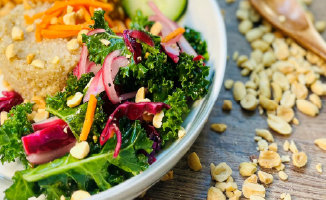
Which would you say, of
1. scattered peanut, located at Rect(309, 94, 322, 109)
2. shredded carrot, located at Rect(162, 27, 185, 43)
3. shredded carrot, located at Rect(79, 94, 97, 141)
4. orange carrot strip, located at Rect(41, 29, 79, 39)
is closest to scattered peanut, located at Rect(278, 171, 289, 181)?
scattered peanut, located at Rect(309, 94, 322, 109)

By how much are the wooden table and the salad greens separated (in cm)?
35

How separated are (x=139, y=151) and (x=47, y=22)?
1096mm

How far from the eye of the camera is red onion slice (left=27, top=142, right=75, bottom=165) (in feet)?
5.41

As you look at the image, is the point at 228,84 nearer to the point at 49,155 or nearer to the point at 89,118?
the point at 89,118

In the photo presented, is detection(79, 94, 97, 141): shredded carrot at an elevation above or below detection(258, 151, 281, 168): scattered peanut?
above

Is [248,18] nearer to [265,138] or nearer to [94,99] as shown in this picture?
[265,138]

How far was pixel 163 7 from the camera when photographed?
2549mm

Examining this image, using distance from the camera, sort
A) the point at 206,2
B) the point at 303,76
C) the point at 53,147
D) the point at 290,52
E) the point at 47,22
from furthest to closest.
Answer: the point at 290,52
the point at 303,76
the point at 206,2
the point at 47,22
the point at 53,147

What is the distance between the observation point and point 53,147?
5.51 feet

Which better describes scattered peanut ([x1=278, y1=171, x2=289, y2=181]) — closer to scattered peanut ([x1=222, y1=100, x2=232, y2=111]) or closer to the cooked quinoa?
scattered peanut ([x1=222, y1=100, x2=232, y2=111])

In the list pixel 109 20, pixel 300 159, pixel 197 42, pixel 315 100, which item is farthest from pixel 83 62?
pixel 315 100

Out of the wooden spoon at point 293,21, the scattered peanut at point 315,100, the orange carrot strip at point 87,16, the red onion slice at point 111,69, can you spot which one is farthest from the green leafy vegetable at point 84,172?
the wooden spoon at point 293,21

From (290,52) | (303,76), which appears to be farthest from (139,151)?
(290,52)

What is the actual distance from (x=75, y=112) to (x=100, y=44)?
43 cm
